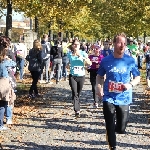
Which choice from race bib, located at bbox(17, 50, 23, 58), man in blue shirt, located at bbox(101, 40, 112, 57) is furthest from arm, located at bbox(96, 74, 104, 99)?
race bib, located at bbox(17, 50, 23, 58)

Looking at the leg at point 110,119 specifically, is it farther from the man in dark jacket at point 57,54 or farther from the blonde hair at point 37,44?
the man in dark jacket at point 57,54

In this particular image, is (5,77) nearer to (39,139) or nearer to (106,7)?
(39,139)

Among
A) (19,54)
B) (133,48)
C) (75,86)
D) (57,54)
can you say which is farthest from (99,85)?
Result: (19,54)

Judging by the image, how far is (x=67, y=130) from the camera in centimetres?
926

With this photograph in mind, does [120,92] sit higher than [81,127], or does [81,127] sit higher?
[120,92]

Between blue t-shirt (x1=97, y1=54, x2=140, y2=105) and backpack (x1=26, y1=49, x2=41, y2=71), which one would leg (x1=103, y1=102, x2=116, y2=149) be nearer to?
blue t-shirt (x1=97, y1=54, x2=140, y2=105)

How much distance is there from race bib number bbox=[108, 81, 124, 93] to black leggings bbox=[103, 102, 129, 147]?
0.22 meters

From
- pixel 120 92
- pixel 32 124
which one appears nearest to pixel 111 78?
pixel 120 92

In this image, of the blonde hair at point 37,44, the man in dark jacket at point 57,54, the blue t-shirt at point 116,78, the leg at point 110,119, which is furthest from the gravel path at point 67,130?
the man in dark jacket at point 57,54

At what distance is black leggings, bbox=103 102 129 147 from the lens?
21.8ft

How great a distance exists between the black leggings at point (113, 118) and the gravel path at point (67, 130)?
3.32 ft

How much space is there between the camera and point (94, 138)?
27.9 ft

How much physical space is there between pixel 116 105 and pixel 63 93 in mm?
9031

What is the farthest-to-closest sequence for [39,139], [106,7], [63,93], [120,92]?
[106,7] < [63,93] < [39,139] < [120,92]
